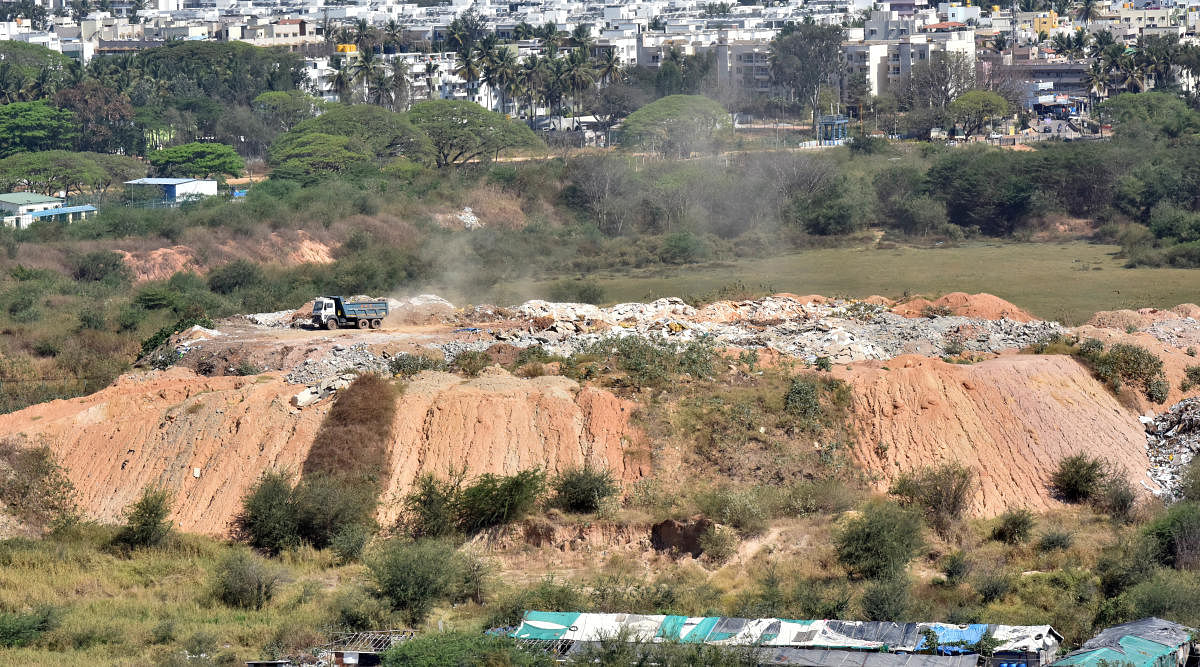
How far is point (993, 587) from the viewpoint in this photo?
20703 mm

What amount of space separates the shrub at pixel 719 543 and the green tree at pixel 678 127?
56.5 metres

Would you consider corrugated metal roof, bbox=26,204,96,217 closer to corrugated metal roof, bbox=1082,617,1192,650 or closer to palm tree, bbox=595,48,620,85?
palm tree, bbox=595,48,620,85

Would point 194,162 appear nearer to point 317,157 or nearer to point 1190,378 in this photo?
point 317,157

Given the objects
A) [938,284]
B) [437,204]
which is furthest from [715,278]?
[437,204]

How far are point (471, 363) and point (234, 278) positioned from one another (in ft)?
77.1

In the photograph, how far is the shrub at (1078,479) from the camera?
24.4 metres

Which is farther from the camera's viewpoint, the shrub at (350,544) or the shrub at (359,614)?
the shrub at (350,544)

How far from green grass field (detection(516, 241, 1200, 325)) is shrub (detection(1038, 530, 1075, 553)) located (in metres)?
20.8

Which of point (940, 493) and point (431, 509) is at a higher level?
point (940, 493)

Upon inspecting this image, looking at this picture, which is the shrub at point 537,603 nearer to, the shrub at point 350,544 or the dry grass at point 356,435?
the shrub at point 350,544


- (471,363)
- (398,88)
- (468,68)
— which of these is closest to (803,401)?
(471,363)

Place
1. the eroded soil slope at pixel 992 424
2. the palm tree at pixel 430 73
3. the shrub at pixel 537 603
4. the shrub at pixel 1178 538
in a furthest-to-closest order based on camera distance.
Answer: the palm tree at pixel 430 73
the eroded soil slope at pixel 992 424
the shrub at pixel 1178 538
the shrub at pixel 537 603

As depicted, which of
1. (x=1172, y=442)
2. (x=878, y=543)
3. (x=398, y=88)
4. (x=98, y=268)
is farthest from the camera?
(x=398, y=88)

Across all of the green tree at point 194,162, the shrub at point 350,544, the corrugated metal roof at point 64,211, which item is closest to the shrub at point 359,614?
the shrub at point 350,544
